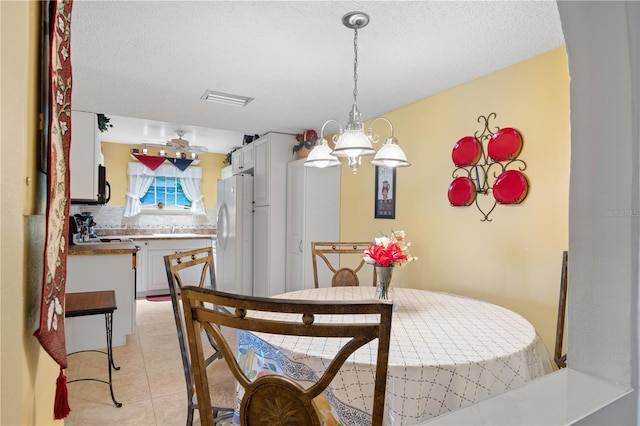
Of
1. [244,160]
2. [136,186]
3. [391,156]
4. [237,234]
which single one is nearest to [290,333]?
[391,156]

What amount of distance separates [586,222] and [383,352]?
0.49m

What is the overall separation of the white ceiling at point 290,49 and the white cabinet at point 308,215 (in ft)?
2.80

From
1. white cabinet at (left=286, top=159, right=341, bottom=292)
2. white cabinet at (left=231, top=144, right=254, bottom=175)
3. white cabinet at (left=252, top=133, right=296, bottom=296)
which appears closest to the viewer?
white cabinet at (left=286, top=159, right=341, bottom=292)

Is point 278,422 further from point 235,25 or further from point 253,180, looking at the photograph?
point 253,180

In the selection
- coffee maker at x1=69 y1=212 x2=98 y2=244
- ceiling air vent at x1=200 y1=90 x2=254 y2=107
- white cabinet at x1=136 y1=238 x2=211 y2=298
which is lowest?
white cabinet at x1=136 y1=238 x2=211 y2=298

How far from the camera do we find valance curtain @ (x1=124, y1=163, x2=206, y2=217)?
5676 millimetres

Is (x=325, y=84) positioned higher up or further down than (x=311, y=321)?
higher up

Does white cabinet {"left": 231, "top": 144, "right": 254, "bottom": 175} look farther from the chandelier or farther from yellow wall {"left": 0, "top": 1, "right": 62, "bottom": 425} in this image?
yellow wall {"left": 0, "top": 1, "right": 62, "bottom": 425}

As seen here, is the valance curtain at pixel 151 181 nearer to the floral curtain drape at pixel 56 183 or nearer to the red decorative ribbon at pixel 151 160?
the red decorative ribbon at pixel 151 160

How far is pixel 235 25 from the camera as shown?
178 cm

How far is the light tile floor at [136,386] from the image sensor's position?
2.14m

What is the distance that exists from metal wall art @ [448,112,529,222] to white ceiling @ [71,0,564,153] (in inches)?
17.2

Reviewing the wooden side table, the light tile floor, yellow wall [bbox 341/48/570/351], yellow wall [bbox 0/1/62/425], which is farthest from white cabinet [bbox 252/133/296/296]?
yellow wall [bbox 0/1/62/425]

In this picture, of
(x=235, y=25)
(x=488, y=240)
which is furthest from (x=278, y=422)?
(x=488, y=240)
